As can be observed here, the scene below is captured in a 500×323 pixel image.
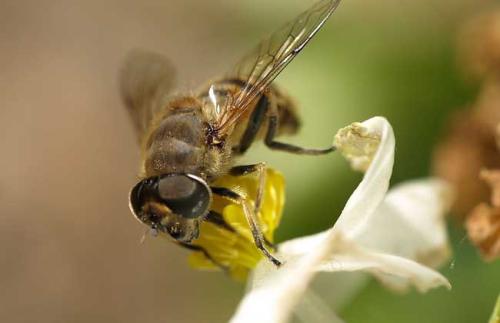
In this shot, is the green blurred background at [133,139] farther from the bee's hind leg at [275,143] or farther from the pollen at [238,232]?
the pollen at [238,232]

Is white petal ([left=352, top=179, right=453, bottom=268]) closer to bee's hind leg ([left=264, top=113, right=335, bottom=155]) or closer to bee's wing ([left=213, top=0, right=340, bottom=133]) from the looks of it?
bee's hind leg ([left=264, top=113, right=335, bottom=155])

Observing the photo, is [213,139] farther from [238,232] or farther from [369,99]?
[369,99]

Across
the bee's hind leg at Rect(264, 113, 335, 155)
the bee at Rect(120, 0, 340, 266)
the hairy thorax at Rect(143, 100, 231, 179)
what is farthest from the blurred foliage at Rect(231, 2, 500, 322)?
the hairy thorax at Rect(143, 100, 231, 179)

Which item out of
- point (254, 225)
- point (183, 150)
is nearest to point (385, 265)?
point (254, 225)

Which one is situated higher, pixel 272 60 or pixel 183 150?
pixel 272 60

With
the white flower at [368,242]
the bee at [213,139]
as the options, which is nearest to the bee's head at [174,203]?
the bee at [213,139]

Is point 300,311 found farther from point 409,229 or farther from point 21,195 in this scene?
point 21,195
